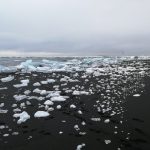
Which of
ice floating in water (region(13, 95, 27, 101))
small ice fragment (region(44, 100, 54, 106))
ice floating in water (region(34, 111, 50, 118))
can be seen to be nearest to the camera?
ice floating in water (region(34, 111, 50, 118))

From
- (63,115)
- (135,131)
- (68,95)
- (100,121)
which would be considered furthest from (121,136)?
(68,95)

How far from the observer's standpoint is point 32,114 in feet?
36.2

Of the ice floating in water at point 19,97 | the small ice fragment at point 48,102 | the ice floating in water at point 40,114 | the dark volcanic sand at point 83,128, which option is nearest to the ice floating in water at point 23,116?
the dark volcanic sand at point 83,128

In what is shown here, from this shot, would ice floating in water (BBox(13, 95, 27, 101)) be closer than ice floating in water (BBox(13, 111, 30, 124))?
No

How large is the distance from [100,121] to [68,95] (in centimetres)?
437

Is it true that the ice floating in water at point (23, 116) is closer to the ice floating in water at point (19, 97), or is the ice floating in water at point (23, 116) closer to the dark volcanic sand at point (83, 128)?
the dark volcanic sand at point (83, 128)

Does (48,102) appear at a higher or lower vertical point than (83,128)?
higher

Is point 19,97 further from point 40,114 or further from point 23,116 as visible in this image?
point 23,116

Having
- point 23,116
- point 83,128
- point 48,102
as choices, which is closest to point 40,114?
point 23,116

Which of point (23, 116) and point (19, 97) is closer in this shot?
point (23, 116)

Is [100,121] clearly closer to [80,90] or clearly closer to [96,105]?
[96,105]

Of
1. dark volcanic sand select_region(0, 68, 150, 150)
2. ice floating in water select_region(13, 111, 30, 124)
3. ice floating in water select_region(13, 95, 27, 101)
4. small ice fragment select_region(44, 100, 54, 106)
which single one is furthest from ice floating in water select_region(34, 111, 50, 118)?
ice floating in water select_region(13, 95, 27, 101)

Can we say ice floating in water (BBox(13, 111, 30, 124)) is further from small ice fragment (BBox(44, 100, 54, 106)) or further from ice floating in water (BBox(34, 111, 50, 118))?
small ice fragment (BBox(44, 100, 54, 106))

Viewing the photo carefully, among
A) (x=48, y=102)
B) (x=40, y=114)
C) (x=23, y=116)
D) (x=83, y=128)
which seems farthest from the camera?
(x=48, y=102)
